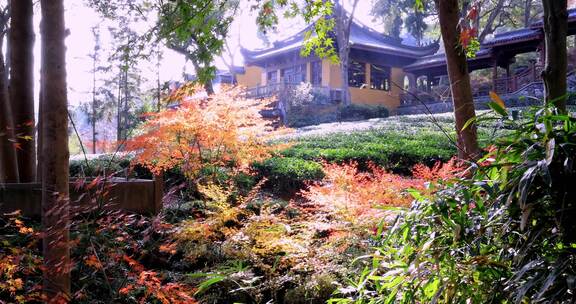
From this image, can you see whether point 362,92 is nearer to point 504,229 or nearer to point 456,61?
point 456,61

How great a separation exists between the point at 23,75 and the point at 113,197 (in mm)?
1671

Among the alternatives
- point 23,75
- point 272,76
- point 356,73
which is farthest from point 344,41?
point 23,75

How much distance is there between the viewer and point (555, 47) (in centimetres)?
225

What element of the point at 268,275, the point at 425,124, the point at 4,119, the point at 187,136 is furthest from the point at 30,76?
the point at 425,124

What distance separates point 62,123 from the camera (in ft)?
9.53

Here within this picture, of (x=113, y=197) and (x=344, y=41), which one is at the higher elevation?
(x=344, y=41)

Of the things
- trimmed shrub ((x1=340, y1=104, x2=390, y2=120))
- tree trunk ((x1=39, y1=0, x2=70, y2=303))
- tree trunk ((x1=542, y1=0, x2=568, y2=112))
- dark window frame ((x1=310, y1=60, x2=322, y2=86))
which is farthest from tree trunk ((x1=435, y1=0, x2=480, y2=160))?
dark window frame ((x1=310, y1=60, x2=322, y2=86))

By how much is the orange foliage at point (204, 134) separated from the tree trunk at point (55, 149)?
293cm

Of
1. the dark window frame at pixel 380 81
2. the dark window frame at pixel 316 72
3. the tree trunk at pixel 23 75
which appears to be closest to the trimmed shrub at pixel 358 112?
the dark window frame at pixel 316 72

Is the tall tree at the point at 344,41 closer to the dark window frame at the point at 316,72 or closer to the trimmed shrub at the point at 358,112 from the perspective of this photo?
the trimmed shrub at the point at 358,112

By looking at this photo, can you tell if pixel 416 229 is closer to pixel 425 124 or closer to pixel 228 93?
pixel 228 93

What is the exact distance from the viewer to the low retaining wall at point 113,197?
5.27 metres

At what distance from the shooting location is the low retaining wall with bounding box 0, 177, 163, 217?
5273 millimetres

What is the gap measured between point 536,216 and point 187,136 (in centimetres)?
578
